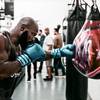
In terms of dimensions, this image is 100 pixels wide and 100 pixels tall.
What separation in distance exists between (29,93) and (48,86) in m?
1.03

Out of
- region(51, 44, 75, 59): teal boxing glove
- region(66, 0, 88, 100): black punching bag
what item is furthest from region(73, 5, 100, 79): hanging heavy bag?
region(66, 0, 88, 100): black punching bag

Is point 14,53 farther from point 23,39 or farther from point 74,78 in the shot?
point 74,78

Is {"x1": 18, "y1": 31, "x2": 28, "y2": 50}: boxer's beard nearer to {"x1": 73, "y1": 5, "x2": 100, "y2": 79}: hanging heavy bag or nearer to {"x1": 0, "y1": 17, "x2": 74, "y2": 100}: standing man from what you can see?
{"x1": 0, "y1": 17, "x2": 74, "y2": 100}: standing man

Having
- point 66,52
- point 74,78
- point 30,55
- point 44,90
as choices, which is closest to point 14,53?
point 30,55

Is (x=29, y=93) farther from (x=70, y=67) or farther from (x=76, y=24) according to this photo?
(x=76, y=24)

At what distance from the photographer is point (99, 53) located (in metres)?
2.64

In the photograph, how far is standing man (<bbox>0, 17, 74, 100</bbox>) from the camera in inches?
103

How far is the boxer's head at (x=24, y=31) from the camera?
9.39ft

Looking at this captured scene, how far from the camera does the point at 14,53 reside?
9.28 feet

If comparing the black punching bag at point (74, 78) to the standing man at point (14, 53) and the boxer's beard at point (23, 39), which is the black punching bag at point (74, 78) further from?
the boxer's beard at point (23, 39)

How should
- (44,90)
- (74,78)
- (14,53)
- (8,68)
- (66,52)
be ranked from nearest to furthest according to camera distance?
(8,68)
(14,53)
(66,52)
(74,78)
(44,90)

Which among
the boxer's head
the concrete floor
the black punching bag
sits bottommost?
the concrete floor

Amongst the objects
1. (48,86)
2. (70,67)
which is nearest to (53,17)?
(48,86)

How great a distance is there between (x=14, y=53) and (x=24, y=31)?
0.71ft
